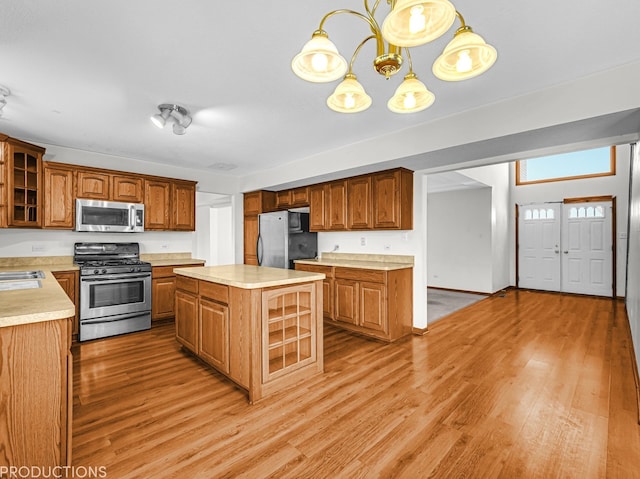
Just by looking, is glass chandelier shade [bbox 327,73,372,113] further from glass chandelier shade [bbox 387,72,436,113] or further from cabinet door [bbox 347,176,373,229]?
cabinet door [bbox 347,176,373,229]

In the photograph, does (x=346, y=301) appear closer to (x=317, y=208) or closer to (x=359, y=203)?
(x=359, y=203)

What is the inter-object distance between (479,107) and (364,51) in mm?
1372

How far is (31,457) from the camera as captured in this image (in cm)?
134

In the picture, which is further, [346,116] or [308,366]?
[346,116]

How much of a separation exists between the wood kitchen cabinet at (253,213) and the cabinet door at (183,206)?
3.64 feet

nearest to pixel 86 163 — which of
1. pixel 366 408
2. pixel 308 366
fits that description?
pixel 308 366

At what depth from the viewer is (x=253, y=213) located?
18.7 feet

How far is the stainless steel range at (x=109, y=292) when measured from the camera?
361 centimetres

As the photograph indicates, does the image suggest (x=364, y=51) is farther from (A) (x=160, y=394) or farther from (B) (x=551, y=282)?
(B) (x=551, y=282)

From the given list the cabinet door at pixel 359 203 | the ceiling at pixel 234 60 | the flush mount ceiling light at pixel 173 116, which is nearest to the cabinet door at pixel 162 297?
the ceiling at pixel 234 60

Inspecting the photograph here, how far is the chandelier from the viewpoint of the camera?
1089mm

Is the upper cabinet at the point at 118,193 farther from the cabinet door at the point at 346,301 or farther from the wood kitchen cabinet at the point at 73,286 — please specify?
the cabinet door at the point at 346,301

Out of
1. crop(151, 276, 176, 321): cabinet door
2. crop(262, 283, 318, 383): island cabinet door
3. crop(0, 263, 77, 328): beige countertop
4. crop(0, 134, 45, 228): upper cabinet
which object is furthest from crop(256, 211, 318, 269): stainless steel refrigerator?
crop(0, 263, 77, 328): beige countertop

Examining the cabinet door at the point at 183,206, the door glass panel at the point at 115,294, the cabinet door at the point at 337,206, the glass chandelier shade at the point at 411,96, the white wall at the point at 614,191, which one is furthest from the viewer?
the white wall at the point at 614,191
